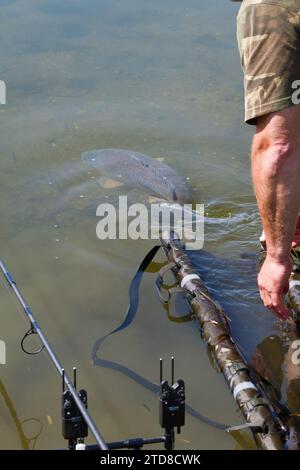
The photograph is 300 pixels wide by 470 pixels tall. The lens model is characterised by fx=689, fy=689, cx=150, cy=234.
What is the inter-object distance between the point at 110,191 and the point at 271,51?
11.2 ft

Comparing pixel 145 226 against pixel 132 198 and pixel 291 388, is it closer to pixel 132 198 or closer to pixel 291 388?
pixel 132 198

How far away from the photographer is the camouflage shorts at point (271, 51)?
3.07 m

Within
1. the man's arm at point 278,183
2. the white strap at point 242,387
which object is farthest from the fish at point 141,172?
the man's arm at point 278,183

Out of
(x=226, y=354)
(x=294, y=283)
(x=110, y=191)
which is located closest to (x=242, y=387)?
(x=226, y=354)

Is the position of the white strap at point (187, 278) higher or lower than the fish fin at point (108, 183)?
lower

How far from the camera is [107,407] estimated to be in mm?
3945

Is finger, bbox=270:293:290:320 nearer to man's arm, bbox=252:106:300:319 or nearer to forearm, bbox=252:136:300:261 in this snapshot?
man's arm, bbox=252:106:300:319

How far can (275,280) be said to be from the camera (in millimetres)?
3434

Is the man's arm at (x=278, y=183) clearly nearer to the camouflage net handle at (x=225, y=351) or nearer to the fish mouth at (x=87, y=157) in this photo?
the camouflage net handle at (x=225, y=351)

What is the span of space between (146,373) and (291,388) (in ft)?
2.85

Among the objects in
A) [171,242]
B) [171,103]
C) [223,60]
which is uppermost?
[223,60]

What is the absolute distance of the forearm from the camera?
322cm

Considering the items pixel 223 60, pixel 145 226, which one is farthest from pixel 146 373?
pixel 223 60

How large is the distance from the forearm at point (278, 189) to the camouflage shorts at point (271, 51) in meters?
0.20
